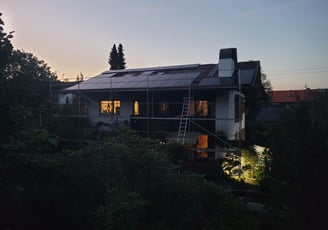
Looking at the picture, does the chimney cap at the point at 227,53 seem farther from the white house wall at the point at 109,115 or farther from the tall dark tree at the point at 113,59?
the tall dark tree at the point at 113,59

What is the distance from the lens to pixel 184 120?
523 inches

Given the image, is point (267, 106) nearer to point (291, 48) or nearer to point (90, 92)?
point (291, 48)

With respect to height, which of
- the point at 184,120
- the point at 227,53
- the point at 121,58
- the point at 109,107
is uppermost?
the point at 121,58

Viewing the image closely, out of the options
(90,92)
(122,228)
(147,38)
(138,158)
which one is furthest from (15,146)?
(147,38)

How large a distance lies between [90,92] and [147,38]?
17.3 ft

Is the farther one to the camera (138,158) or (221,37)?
(221,37)

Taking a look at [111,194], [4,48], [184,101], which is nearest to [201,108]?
[184,101]

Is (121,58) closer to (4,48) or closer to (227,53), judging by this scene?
(227,53)

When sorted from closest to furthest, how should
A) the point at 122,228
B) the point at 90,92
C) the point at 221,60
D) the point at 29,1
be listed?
the point at 122,228
the point at 29,1
the point at 221,60
the point at 90,92

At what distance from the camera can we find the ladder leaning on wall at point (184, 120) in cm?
1236

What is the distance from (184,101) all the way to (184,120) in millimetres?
1062

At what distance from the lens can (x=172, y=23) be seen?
14133mm

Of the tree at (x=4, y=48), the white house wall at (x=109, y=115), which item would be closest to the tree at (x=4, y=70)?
the tree at (x=4, y=48)

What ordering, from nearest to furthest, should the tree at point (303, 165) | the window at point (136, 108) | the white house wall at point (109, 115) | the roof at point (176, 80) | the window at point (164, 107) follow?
the tree at point (303, 165), the roof at point (176, 80), the window at point (164, 107), the window at point (136, 108), the white house wall at point (109, 115)
